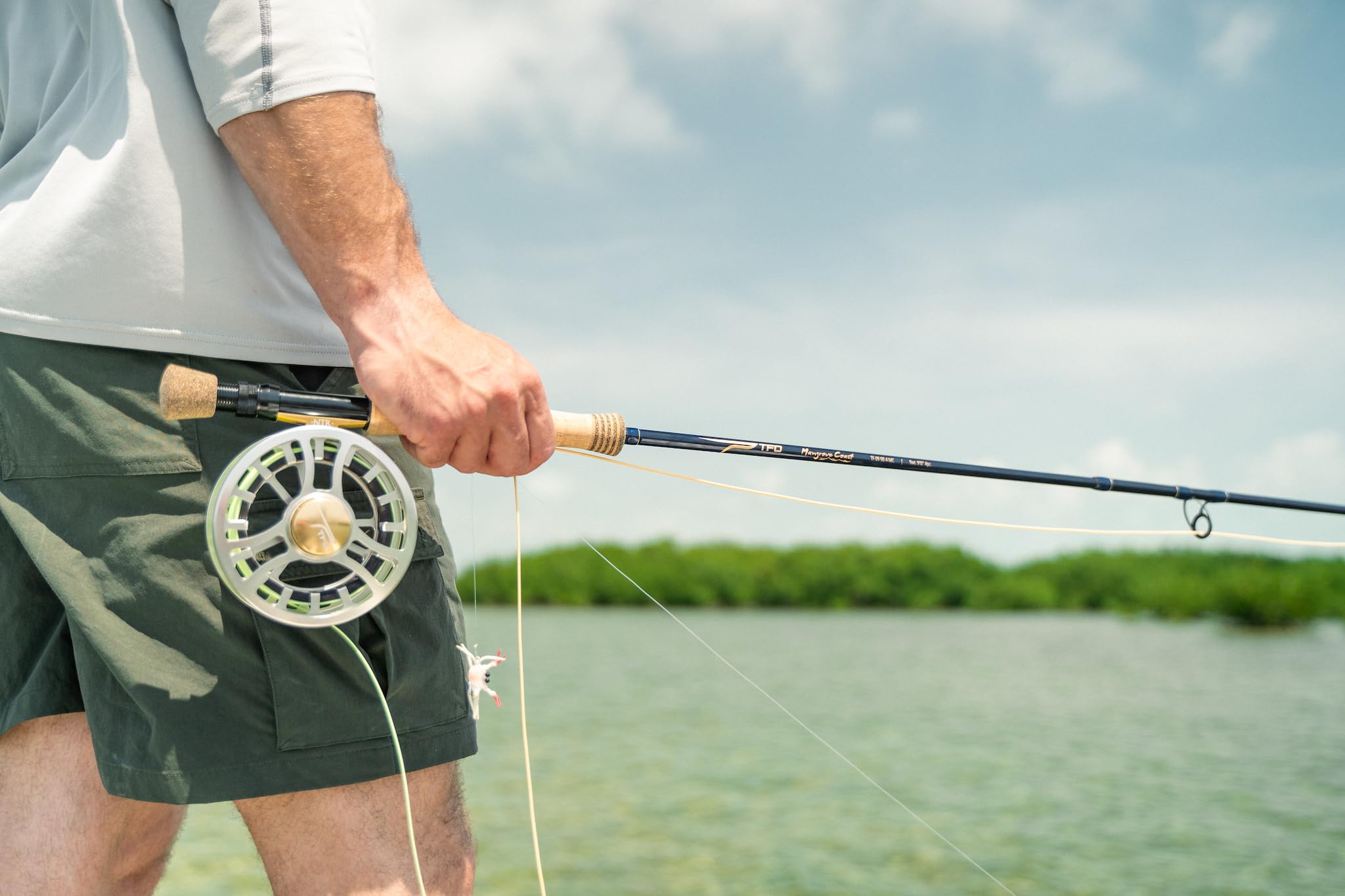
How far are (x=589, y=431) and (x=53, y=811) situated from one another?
0.72m

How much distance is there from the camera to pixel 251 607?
3.05ft

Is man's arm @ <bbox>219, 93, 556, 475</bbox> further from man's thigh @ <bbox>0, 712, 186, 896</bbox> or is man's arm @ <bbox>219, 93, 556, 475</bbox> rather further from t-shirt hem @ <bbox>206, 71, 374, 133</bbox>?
man's thigh @ <bbox>0, 712, 186, 896</bbox>

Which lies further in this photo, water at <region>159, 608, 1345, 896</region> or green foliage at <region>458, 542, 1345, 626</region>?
green foliage at <region>458, 542, 1345, 626</region>

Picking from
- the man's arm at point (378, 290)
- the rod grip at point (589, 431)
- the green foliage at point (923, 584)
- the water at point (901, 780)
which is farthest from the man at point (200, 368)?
the green foliage at point (923, 584)

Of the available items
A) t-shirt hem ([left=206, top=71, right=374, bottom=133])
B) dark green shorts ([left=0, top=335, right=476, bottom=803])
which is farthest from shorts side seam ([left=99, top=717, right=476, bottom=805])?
t-shirt hem ([left=206, top=71, right=374, bottom=133])

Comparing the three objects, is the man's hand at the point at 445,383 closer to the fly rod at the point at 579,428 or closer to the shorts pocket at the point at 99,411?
the fly rod at the point at 579,428

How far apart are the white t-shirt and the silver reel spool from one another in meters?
0.13

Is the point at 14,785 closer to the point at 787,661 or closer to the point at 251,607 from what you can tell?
the point at 251,607

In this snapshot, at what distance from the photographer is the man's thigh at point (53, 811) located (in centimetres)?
102

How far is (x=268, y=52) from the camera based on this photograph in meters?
0.87

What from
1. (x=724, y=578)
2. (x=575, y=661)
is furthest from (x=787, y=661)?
(x=724, y=578)

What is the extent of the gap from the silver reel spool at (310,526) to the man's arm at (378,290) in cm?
9

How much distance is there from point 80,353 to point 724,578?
27.6 metres

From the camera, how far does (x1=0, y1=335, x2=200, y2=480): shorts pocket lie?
0.95 meters
